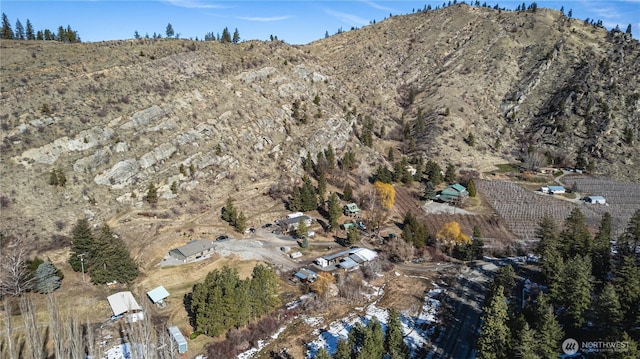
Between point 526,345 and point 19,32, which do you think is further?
point 19,32

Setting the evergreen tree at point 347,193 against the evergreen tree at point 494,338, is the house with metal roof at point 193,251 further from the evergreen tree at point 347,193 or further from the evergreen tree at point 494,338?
the evergreen tree at point 494,338

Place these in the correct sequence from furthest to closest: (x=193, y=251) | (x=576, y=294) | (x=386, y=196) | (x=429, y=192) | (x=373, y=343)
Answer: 1. (x=429, y=192)
2. (x=386, y=196)
3. (x=193, y=251)
4. (x=576, y=294)
5. (x=373, y=343)

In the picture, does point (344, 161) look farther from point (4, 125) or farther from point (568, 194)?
point (4, 125)

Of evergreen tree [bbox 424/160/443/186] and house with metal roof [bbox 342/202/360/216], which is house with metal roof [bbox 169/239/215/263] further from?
evergreen tree [bbox 424/160/443/186]

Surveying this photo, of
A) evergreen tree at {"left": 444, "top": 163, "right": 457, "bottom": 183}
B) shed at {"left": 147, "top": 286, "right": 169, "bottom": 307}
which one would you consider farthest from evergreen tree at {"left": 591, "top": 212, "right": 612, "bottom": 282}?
shed at {"left": 147, "top": 286, "right": 169, "bottom": 307}

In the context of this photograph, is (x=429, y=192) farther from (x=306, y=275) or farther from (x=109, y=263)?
(x=109, y=263)

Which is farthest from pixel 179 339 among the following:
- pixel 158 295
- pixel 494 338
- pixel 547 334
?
pixel 547 334
